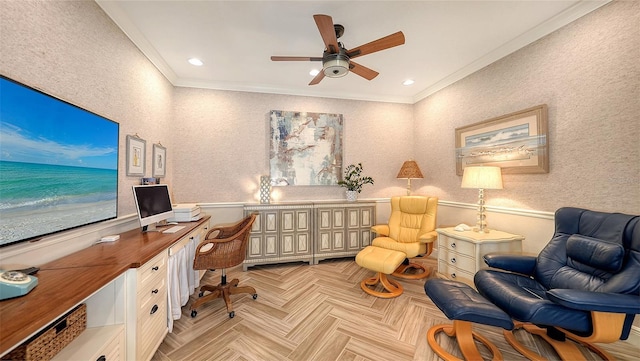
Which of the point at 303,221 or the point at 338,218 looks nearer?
the point at 303,221

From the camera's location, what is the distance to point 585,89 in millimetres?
2041

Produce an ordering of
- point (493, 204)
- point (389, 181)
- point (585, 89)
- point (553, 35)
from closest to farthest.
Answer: point (585, 89), point (553, 35), point (493, 204), point (389, 181)

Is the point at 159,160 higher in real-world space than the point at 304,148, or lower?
lower

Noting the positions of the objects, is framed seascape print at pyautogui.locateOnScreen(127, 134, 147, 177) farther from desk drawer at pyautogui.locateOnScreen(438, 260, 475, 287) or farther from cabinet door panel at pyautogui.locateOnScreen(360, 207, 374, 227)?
desk drawer at pyautogui.locateOnScreen(438, 260, 475, 287)

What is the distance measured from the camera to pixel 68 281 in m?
1.14

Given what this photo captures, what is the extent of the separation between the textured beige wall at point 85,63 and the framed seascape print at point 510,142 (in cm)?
401

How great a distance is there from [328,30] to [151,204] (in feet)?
7.34

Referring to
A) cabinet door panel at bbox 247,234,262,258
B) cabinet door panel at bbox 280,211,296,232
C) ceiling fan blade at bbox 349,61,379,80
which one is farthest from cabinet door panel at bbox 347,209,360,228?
ceiling fan blade at bbox 349,61,379,80

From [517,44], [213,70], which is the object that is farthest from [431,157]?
[213,70]

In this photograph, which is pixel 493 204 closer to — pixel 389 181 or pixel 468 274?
pixel 468 274

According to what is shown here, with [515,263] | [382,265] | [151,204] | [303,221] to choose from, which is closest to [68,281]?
[151,204]

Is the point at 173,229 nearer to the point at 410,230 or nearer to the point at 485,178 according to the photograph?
the point at 410,230

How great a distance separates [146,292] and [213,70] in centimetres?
281

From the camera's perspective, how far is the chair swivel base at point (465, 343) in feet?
5.41
